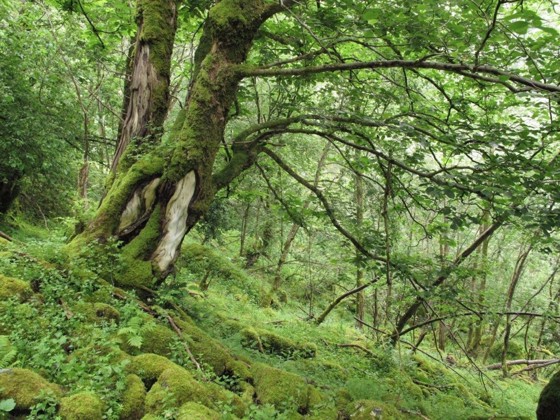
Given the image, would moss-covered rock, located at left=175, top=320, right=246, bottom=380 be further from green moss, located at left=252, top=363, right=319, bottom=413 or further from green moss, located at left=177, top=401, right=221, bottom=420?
green moss, located at left=177, top=401, right=221, bottom=420

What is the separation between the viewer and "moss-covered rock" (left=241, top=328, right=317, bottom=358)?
20.4 feet

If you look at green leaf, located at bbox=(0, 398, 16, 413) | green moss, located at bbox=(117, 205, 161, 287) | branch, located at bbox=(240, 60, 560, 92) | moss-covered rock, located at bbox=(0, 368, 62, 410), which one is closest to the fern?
moss-covered rock, located at bbox=(0, 368, 62, 410)

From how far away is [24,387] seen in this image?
7.18 feet

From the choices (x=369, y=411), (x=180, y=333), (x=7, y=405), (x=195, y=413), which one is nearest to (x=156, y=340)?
(x=180, y=333)

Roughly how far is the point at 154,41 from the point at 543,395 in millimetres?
6635

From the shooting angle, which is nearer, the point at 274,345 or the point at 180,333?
the point at 180,333

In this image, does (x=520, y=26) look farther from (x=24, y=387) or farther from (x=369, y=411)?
(x=24, y=387)

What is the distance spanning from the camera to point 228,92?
446 centimetres

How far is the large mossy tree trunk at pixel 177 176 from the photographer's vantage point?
4.29 m

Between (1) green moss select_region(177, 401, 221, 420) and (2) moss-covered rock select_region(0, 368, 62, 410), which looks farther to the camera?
(1) green moss select_region(177, 401, 221, 420)

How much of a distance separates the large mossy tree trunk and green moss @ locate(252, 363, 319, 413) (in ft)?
5.14

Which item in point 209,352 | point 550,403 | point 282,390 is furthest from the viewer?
point 550,403

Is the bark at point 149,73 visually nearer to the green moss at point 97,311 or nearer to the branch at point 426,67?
the branch at point 426,67

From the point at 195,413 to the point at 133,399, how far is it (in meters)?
0.42
